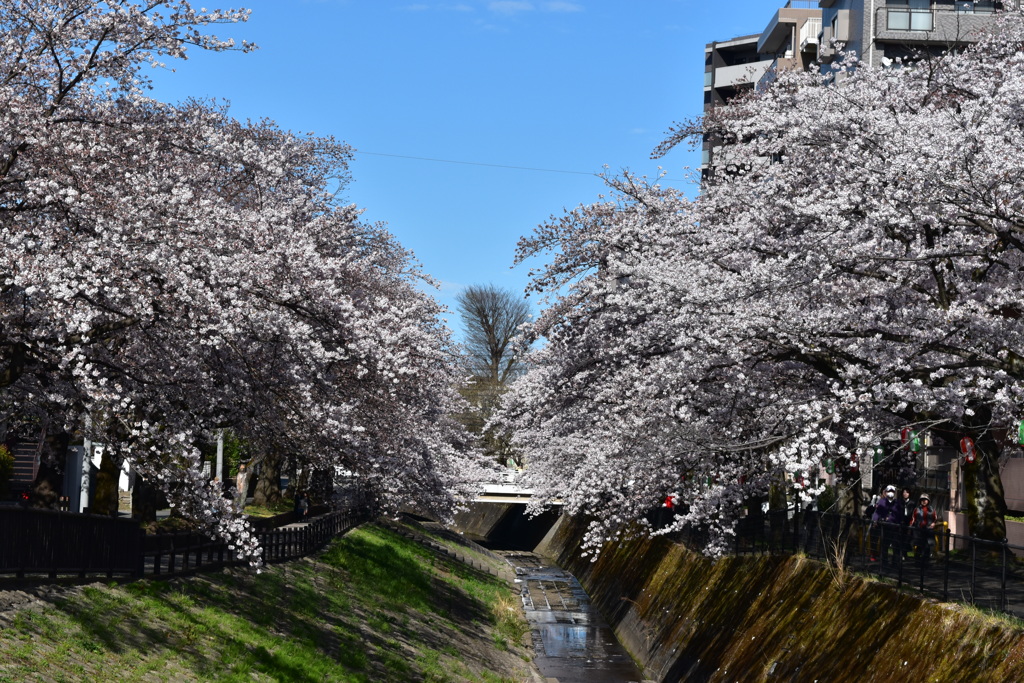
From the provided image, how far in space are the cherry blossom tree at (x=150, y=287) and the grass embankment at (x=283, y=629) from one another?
1937mm

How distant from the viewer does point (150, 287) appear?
51.2ft

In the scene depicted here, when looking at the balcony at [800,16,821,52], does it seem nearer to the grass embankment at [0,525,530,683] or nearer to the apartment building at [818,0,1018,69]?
the apartment building at [818,0,1018,69]

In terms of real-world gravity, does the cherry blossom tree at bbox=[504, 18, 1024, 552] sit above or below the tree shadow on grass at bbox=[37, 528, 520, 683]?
above

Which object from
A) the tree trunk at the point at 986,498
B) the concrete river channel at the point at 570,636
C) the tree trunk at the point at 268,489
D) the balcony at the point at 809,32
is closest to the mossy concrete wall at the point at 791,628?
the concrete river channel at the point at 570,636

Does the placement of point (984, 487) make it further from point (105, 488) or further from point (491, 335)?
point (491, 335)

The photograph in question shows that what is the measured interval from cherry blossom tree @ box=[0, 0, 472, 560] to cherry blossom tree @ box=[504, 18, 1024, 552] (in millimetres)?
5351

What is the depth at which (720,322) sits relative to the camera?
18.6 metres

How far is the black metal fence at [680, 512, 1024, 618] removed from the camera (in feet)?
49.4

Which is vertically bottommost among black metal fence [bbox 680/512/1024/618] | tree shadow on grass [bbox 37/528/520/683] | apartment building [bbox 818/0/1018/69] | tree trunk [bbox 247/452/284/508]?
tree shadow on grass [bbox 37/528/520/683]

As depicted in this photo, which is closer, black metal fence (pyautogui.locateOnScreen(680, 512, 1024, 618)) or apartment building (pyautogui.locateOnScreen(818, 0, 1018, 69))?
black metal fence (pyautogui.locateOnScreen(680, 512, 1024, 618))

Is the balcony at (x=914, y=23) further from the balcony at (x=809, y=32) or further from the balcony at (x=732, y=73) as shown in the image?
the balcony at (x=732, y=73)

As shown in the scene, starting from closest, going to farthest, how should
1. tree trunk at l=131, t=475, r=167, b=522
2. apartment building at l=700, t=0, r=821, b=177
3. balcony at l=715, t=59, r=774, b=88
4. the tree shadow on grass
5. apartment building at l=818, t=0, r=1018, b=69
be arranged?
the tree shadow on grass, tree trunk at l=131, t=475, r=167, b=522, apartment building at l=818, t=0, r=1018, b=69, apartment building at l=700, t=0, r=821, b=177, balcony at l=715, t=59, r=774, b=88

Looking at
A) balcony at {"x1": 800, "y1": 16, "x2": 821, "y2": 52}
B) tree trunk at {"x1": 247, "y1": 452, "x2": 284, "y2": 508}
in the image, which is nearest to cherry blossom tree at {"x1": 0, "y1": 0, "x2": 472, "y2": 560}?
tree trunk at {"x1": 247, "y1": 452, "x2": 284, "y2": 508}

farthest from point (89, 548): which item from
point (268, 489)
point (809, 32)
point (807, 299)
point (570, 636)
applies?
point (809, 32)
